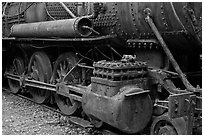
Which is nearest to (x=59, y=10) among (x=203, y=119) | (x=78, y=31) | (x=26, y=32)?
(x=26, y=32)

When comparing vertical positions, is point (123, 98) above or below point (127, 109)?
above

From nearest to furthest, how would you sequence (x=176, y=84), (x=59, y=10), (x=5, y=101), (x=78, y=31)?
(x=176, y=84) < (x=78, y=31) < (x=59, y=10) < (x=5, y=101)

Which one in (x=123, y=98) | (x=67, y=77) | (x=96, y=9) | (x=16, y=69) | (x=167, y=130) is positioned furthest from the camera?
(x=16, y=69)

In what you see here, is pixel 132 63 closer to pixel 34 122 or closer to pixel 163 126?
pixel 163 126

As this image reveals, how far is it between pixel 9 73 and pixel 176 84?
207 inches

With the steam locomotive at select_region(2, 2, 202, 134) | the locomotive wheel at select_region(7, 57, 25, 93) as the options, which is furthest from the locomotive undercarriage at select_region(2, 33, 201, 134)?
the locomotive wheel at select_region(7, 57, 25, 93)

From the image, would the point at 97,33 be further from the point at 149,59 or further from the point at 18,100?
the point at 18,100

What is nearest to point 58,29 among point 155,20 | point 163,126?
point 155,20

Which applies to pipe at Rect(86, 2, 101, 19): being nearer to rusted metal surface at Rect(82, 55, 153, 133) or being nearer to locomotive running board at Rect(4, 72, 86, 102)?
rusted metal surface at Rect(82, 55, 153, 133)

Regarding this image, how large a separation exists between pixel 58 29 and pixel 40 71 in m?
1.69

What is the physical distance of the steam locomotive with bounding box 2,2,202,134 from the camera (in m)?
4.14

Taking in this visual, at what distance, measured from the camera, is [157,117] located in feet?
14.5

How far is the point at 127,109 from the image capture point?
4367mm

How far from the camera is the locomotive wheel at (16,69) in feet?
27.0
